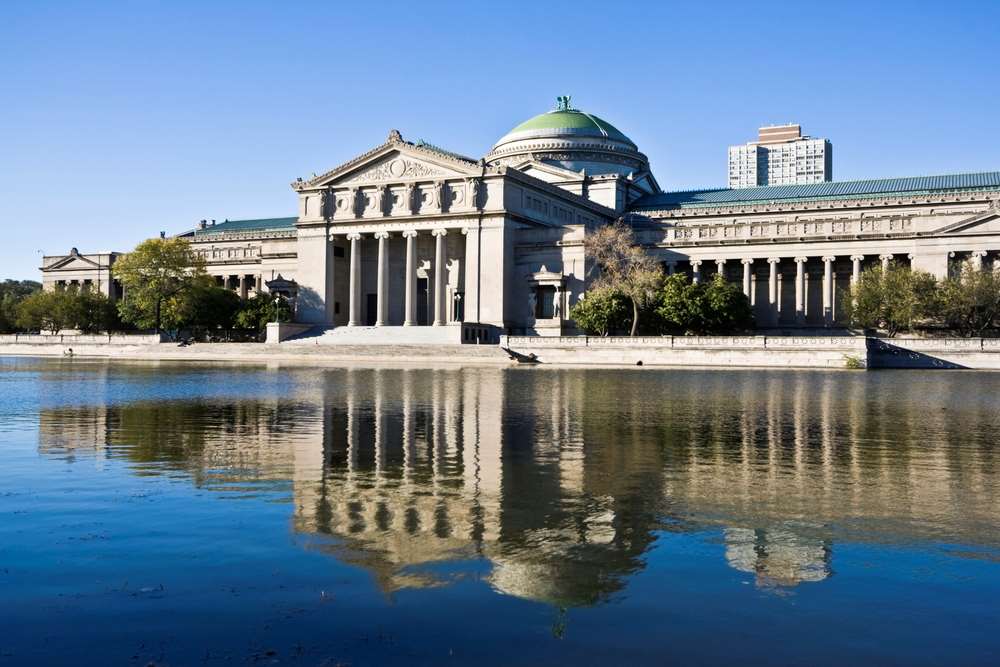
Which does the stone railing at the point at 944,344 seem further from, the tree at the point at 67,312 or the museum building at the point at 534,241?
the tree at the point at 67,312

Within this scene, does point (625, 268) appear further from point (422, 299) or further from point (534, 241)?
point (422, 299)

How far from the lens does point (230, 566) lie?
10.8 meters

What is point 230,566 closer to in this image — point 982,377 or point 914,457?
point 914,457

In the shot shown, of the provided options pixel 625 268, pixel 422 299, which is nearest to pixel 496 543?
pixel 625 268

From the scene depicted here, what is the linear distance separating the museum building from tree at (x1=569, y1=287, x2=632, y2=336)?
7699 mm

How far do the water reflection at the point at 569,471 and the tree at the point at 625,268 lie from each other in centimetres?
4770

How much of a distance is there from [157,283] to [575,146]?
173 feet

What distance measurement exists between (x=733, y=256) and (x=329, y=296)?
4270cm

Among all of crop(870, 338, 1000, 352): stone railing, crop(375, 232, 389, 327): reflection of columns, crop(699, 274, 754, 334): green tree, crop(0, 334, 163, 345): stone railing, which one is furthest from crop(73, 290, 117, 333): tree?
crop(870, 338, 1000, 352): stone railing

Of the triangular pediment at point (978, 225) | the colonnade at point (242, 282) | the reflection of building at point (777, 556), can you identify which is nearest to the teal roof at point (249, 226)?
the colonnade at point (242, 282)

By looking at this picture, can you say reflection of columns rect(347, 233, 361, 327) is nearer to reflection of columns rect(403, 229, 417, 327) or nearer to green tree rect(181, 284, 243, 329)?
reflection of columns rect(403, 229, 417, 327)

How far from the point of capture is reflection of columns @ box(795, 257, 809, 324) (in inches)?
3824

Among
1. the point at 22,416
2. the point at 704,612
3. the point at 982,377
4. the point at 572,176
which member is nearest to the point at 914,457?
the point at 704,612

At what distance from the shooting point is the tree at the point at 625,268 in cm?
8375
